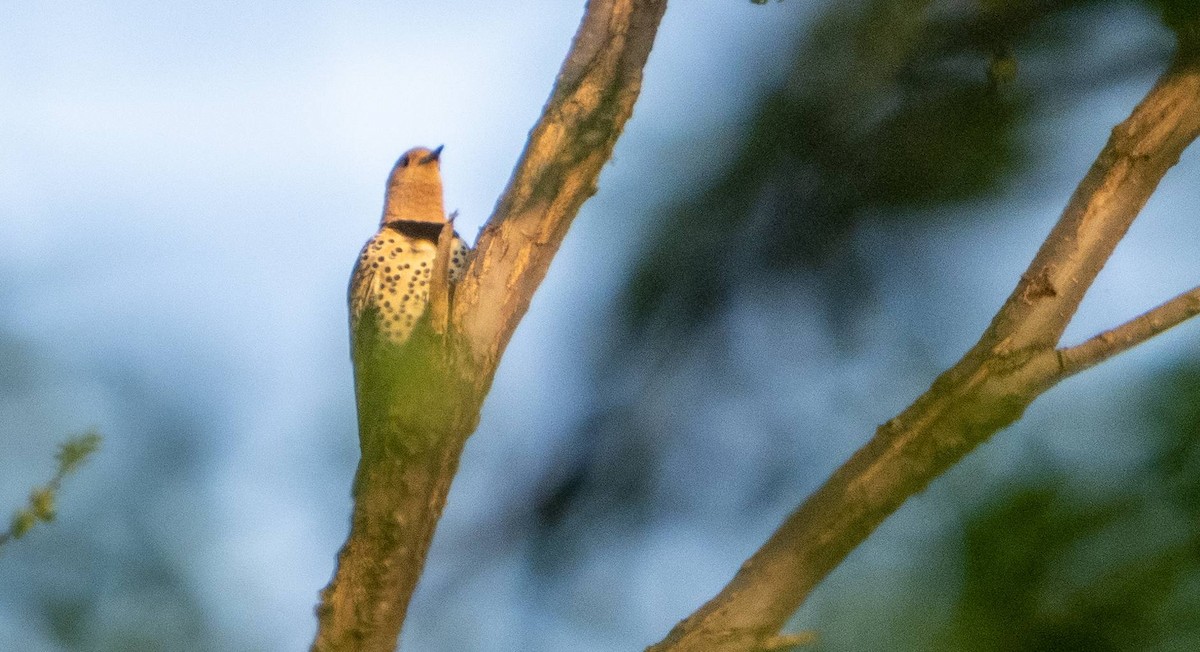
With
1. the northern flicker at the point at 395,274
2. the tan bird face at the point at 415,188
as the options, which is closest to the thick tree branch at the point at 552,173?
the northern flicker at the point at 395,274

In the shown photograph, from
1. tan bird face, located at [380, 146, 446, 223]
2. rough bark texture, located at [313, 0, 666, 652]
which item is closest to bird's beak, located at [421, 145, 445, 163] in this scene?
tan bird face, located at [380, 146, 446, 223]

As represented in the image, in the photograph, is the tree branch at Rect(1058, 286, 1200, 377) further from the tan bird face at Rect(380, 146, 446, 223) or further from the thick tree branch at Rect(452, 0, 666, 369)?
the tan bird face at Rect(380, 146, 446, 223)

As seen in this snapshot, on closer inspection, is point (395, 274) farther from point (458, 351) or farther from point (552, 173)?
point (458, 351)

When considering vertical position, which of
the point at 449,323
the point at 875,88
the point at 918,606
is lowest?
the point at 918,606

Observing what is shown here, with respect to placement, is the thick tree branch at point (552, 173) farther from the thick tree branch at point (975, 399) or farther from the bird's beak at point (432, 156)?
the bird's beak at point (432, 156)

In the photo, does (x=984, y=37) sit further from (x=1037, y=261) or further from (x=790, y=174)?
(x=1037, y=261)

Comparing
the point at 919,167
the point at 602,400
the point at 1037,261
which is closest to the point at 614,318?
the point at 602,400
